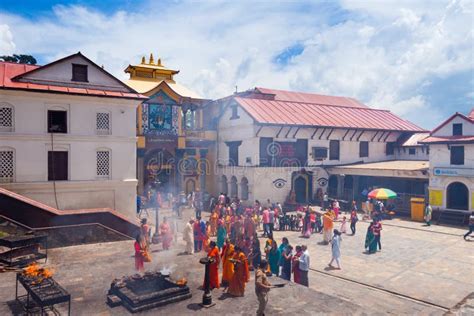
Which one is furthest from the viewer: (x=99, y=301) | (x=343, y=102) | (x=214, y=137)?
(x=343, y=102)

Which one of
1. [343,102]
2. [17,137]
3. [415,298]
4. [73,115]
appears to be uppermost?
[343,102]

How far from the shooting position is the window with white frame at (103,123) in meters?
19.0

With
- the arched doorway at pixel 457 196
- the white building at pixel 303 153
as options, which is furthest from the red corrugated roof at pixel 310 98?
the arched doorway at pixel 457 196

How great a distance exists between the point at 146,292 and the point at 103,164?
35.4 ft

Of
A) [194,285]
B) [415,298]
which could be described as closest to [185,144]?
[194,285]

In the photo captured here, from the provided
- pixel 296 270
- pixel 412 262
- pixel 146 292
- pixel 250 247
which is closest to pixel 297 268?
pixel 296 270

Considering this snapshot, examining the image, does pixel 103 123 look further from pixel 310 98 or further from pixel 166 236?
pixel 310 98

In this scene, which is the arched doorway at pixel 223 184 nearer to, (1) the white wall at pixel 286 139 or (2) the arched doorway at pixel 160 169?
(1) the white wall at pixel 286 139

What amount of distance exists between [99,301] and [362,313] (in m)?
6.89

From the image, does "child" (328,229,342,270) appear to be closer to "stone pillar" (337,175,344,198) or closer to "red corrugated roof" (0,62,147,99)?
"red corrugated roof" (0,62,147,99)

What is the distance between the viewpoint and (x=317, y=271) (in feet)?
44.4

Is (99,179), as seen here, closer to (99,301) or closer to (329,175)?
(99,301)

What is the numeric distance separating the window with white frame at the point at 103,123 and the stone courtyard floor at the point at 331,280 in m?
5.98

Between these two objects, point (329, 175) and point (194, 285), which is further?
point (329, 175)
